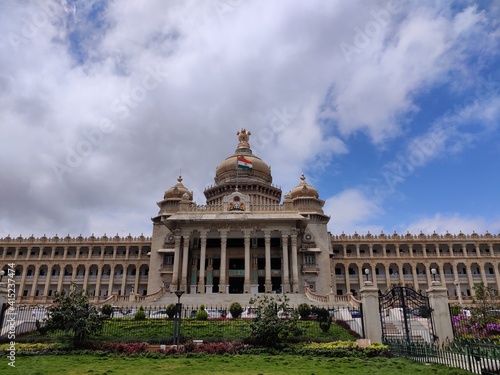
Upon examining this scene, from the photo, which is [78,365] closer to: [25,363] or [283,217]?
[25,363]

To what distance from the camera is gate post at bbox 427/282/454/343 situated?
17875 mm

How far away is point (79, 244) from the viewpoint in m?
65.8

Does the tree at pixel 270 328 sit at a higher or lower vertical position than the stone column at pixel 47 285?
lower

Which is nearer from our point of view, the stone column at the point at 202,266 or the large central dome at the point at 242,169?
the stone column at the point at 202,266

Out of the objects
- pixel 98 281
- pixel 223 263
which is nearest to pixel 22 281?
pixel 98 281

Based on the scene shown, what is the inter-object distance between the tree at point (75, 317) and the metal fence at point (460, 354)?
13.3 m

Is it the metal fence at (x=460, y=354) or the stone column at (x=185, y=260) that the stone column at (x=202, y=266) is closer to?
the stone column at (x=185, y=260)

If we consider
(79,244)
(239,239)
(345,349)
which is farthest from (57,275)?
(345,349)

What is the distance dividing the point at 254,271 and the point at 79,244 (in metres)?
35.3

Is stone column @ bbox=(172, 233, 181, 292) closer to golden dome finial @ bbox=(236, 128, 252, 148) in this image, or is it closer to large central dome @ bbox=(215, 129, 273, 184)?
large central dome @ bbox=(215, 129, 273, 184)

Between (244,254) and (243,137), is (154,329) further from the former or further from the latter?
(243,137)

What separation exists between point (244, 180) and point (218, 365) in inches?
1706

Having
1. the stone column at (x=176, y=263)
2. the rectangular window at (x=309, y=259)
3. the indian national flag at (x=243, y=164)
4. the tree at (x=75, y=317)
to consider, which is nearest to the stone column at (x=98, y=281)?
the stone column at (x=176, y=263)

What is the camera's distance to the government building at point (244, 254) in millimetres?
42188
